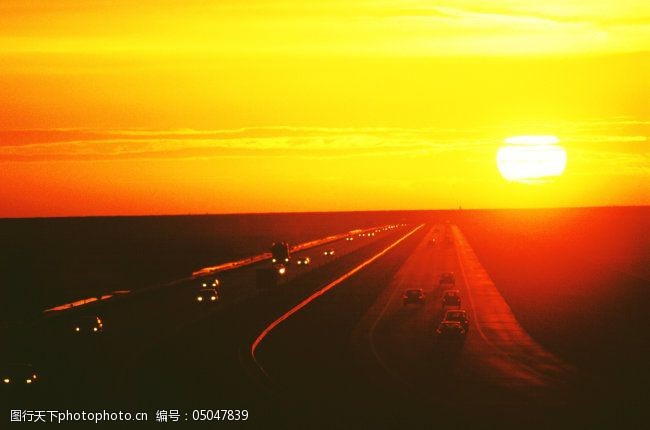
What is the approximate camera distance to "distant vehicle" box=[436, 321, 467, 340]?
53031 mm

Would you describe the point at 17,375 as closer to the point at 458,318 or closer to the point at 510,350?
the point at 510,350

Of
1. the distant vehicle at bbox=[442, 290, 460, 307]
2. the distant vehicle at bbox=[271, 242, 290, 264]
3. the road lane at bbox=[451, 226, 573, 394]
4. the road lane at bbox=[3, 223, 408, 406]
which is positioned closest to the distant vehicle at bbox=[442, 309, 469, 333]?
the road lane at bbox=[451, 226, 573, 394]

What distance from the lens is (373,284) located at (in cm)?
9081

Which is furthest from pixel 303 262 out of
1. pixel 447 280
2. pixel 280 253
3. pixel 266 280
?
pixel 447 280

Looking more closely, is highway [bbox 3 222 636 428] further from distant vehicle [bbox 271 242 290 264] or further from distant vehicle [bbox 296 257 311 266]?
distant vehicle [bbox 296 257 311 266]

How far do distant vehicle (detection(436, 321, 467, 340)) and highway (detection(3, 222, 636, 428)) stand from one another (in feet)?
1.97

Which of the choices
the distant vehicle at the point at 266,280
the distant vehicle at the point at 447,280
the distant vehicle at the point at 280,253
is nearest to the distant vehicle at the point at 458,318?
the distant vehicle at the point at 447,280

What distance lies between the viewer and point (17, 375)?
3525cm

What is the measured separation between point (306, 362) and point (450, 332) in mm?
11446

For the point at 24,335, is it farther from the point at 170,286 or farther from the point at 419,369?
the point at 170,286

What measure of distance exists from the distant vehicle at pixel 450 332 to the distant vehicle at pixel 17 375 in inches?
944

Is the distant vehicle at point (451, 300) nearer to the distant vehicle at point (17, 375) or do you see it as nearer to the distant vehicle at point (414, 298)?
the distant vehicle at point (414, 298)

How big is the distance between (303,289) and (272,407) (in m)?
56.2

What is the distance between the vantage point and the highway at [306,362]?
3284cm
